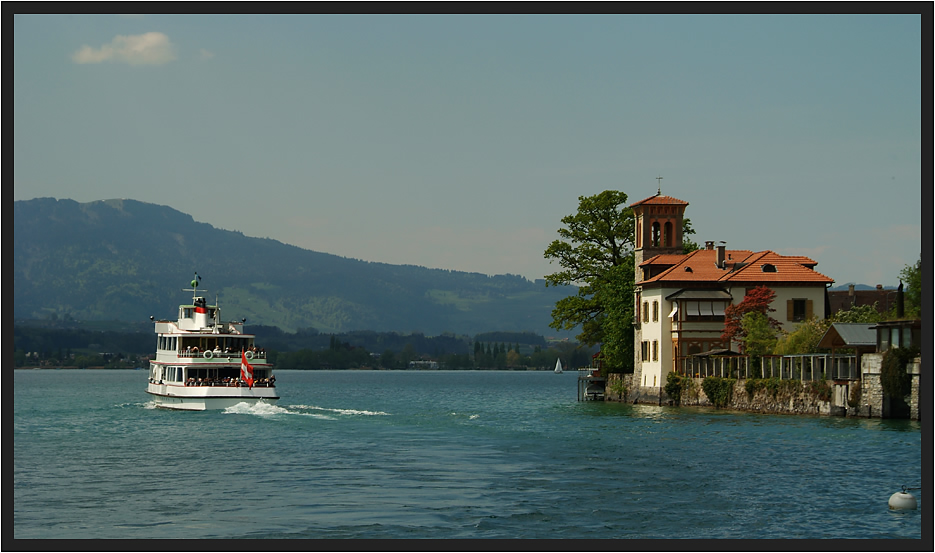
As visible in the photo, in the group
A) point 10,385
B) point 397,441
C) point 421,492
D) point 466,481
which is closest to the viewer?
point 10,385

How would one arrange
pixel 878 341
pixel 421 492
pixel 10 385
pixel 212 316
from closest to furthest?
pixel 10 385 < pixel 421 492 < pixel 878 341 < pixel 212 316

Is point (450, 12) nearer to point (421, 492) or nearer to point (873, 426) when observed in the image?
point (421, 492)

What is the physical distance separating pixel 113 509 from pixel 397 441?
68.3ft

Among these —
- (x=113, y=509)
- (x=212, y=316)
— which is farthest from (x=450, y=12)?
(x=212, y=316)

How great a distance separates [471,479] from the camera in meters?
34.1

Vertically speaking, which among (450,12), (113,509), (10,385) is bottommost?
(113,509)

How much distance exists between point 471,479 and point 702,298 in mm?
40328

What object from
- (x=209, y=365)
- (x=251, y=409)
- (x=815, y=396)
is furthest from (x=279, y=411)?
(x=815, y=396)

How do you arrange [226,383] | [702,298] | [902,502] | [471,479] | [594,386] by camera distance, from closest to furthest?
1. [902,502]
2. [471,479]
3. [226,383]
4. [702,298]
5. [594,386]

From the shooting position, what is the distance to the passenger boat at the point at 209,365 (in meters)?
64.3

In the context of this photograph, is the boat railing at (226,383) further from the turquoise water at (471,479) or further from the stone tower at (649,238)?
the stone tower at (649,238)

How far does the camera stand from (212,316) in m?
68.7

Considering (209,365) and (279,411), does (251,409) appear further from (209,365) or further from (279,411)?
(209,365)

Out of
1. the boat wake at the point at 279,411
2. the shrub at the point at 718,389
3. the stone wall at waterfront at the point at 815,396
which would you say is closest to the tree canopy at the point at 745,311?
the stone wall at waterfront at the point at 815,396
